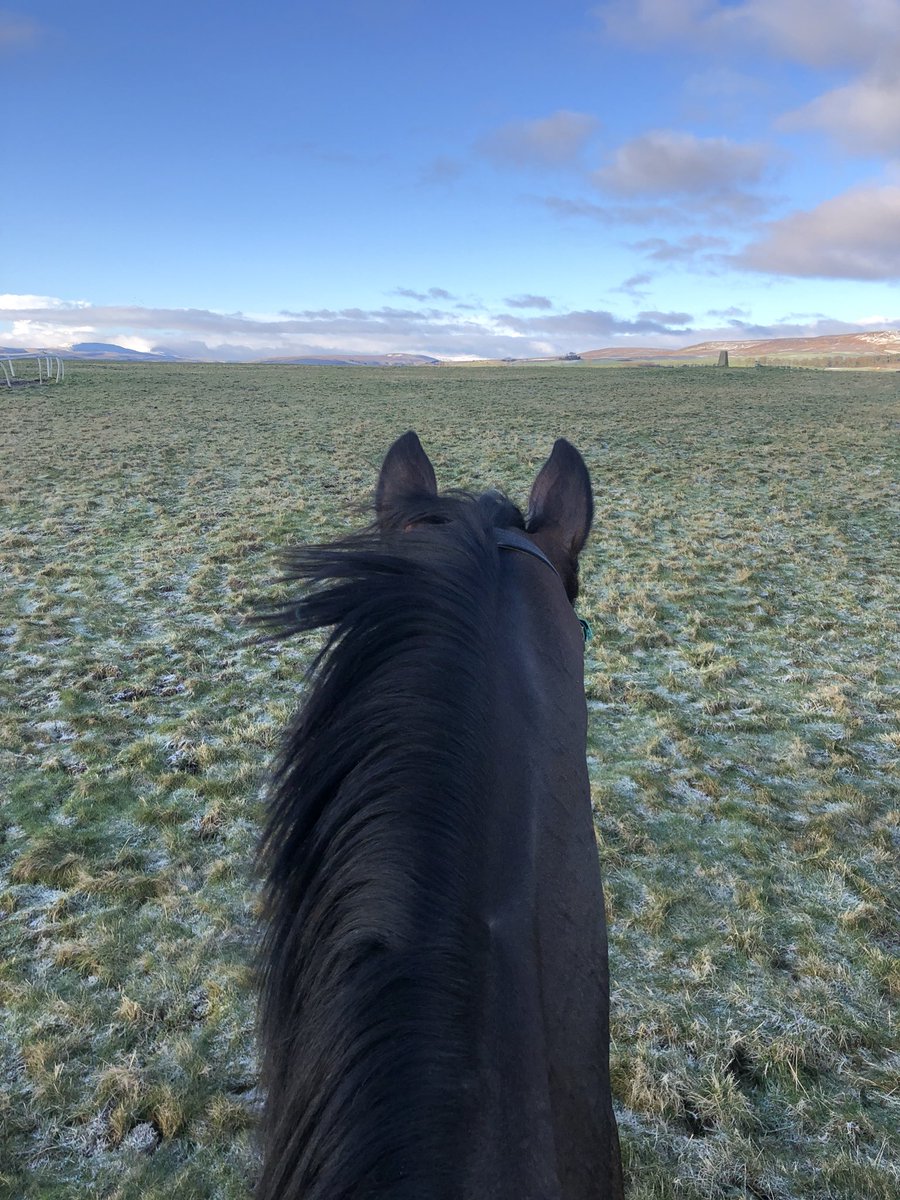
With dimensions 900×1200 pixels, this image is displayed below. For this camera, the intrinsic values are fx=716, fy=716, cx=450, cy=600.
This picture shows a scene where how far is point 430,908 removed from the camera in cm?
95

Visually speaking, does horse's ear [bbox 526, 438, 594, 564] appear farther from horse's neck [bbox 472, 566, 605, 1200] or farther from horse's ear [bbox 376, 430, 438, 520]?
horse's neck [bbox 472, 566, 605, 1200]

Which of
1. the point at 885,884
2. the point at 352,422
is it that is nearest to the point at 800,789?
the point at 885,884

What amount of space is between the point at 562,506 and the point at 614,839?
7.87ft

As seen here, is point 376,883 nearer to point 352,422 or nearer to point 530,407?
point 352,422

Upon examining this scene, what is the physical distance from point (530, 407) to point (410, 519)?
26540mm

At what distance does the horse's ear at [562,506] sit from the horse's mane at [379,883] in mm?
603

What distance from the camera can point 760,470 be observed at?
15.1 m

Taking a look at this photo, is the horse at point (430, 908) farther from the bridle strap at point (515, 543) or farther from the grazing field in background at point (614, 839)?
the grazing field in background at point (614, 839)

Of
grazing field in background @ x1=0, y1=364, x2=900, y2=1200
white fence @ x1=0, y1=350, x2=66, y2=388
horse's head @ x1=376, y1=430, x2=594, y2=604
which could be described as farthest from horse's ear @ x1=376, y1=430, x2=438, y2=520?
white fence @ x1=0, y1=350, x2=66, y2=388

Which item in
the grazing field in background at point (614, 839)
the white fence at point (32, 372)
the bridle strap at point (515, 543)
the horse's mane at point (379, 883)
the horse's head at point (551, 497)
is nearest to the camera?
the horse's mane at point (379, 883)

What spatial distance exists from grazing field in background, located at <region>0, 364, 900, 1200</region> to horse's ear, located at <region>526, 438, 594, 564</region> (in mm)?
517

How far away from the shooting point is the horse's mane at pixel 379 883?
0.85 m

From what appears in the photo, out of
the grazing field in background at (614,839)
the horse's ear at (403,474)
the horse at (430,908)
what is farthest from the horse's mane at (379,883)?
the grazing field in background at (614,839)

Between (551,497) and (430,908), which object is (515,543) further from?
(430,908)
